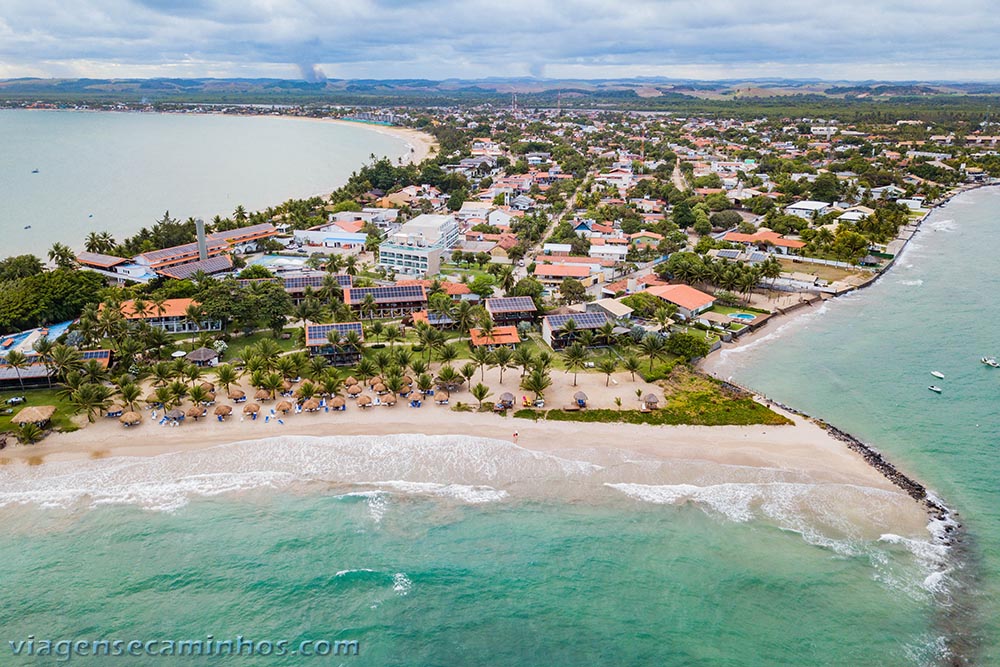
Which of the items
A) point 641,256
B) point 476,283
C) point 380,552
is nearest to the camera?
point 380,552

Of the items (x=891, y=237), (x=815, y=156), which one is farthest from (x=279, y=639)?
(x=815, y=156)

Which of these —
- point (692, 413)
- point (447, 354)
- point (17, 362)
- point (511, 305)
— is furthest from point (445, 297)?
point (17, 362)

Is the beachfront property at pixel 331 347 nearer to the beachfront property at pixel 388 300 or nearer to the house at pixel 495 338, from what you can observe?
the beachfront property at pixel 388 300

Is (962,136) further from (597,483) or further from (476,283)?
(597,483)

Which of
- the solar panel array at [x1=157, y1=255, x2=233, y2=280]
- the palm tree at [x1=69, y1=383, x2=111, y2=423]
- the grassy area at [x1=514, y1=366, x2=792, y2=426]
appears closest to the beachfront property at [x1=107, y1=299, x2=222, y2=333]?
the solar panel array at [x1=157, y1=255, x2=233, y2=280]

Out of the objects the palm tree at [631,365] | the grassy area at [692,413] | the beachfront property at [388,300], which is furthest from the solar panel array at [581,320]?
the beachfront property at [388,300]

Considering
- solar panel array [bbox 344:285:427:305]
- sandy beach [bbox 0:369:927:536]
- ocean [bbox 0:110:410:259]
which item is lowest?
sandy beach [bbox 0:369:927:536]

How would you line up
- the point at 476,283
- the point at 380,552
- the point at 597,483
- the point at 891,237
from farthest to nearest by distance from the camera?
the point at 891,237
the point at 476,283
the point at 597,483
the point at 380,552

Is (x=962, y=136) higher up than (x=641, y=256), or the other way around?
(x=962, y=136)

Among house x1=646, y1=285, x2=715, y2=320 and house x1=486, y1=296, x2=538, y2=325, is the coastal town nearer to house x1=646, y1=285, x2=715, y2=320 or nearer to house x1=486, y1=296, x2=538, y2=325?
house x1=486, y1=296, x2=538, y2=325
